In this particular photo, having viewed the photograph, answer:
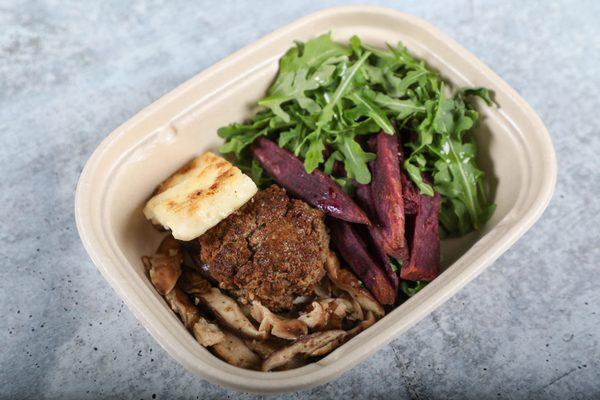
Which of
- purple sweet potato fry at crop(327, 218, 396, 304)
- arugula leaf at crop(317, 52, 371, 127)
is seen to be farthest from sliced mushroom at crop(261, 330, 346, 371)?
arugula leaf at crop(317, 52, 371, 127)

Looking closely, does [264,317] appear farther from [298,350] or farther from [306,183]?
[306,183]

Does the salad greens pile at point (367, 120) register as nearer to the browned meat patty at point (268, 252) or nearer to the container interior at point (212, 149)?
the container interior at point (212, 149)

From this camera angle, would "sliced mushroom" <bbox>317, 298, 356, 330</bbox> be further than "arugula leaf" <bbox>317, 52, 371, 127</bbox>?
No

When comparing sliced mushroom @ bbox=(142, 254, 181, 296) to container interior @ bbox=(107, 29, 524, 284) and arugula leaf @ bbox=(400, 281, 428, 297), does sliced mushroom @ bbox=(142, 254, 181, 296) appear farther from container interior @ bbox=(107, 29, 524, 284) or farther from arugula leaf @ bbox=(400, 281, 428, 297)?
arugula leaf @ bbox=(400, 281, 428, 297)

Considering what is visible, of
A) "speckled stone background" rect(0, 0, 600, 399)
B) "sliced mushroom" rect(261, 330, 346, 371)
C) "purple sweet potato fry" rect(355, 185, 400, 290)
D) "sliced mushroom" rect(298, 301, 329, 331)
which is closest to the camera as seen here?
"sliced mushroom" rect(261, 330, 346, 371)

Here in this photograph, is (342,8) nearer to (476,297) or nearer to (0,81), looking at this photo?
(476,297)
